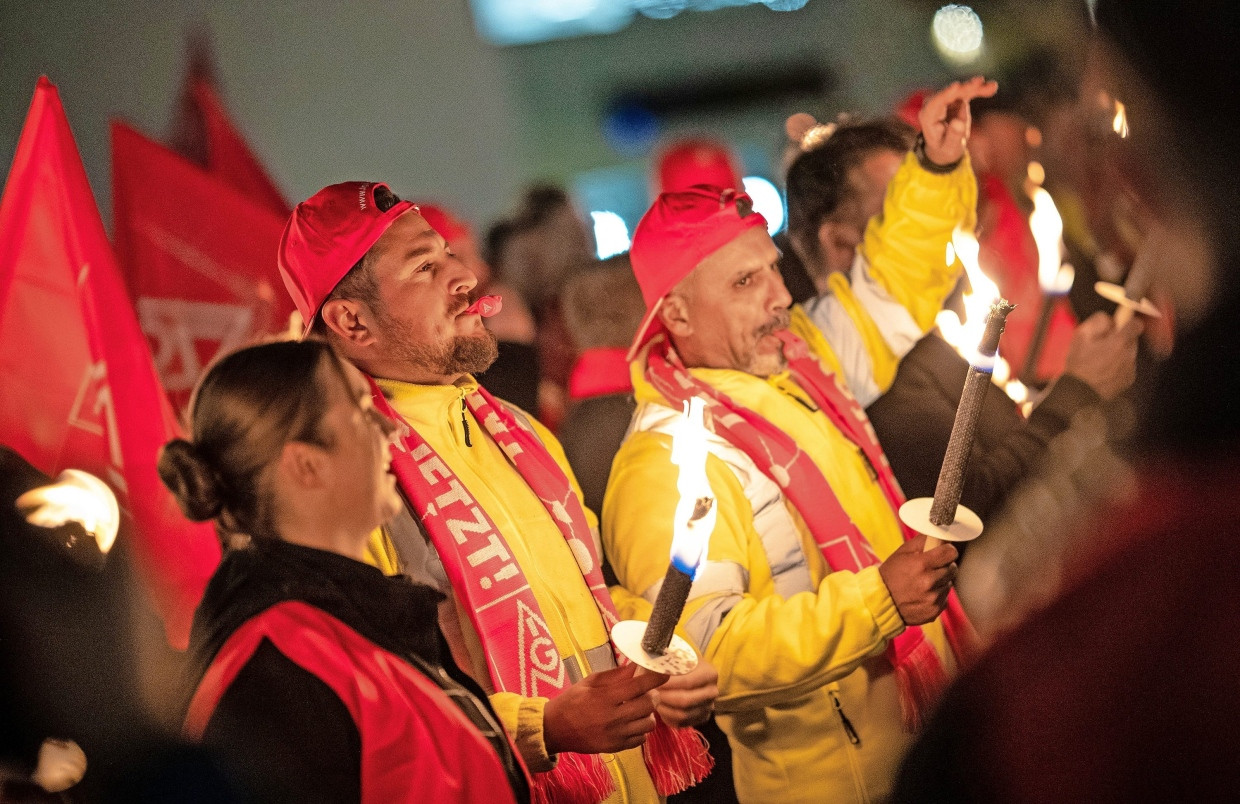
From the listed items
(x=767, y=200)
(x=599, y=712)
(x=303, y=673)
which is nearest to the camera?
(x=303, y=673)

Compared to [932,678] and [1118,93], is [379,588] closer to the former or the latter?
[932,678]

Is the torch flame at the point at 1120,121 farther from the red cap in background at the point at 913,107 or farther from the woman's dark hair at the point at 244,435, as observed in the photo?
the woman's dark hair at the point at 244,435

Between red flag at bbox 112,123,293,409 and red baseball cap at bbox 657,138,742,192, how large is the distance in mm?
783

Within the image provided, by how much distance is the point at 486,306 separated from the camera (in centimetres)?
230

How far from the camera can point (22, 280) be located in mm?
2268

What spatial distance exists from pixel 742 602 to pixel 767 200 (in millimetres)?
842

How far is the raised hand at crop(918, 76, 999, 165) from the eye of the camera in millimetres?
2541

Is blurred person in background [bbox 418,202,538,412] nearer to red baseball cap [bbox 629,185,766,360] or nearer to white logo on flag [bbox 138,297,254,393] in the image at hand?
red baseball cap [bbox 629,185,766,360]

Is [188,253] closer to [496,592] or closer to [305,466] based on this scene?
[305,466]

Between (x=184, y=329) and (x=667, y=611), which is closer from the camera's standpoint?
(x=667, y=611)

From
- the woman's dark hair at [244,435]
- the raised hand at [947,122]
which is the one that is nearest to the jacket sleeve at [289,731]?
the woman's dark hair at [244,435]

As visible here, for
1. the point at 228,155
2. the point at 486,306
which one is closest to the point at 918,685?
the point at 486,306

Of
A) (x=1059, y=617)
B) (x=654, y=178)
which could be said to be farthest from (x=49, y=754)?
(x=1059, y=617)

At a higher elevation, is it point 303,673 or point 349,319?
point 349,319
